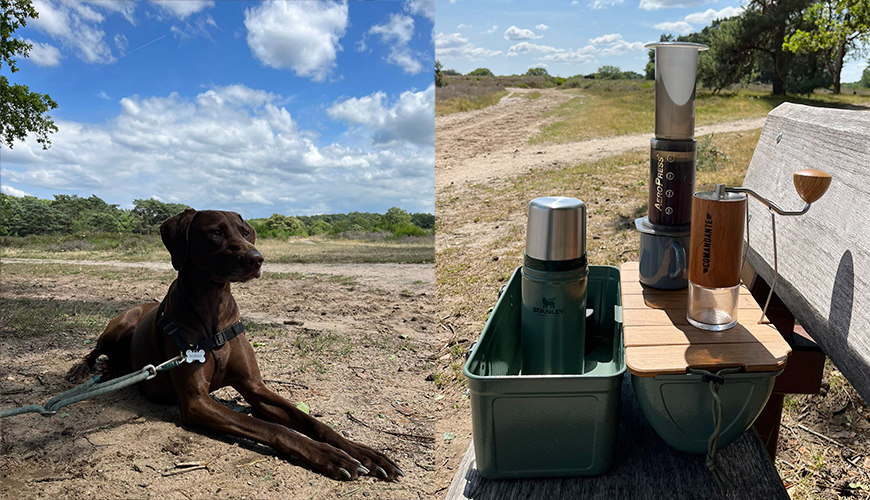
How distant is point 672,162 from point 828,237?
42 cm

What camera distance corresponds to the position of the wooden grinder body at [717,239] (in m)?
1.06

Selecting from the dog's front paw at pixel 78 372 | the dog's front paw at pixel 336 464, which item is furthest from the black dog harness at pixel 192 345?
the dog's front paw at pixel 78 372

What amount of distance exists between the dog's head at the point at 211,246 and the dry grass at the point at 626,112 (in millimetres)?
12593

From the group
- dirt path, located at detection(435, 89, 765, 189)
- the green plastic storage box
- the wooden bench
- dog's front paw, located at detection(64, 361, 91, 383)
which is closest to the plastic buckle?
the green plastic storage box

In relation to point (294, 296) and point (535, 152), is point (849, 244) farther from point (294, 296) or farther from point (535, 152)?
point (535, 152)

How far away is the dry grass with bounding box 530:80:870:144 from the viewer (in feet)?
49.8

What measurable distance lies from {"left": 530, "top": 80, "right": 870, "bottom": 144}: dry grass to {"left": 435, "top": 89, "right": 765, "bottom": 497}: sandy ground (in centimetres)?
76

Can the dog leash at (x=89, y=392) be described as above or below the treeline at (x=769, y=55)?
below

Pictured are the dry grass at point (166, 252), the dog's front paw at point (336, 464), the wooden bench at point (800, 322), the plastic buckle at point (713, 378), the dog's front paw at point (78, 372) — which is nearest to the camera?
the plastic buckle at point (713, 378)

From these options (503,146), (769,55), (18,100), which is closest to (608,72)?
(769,55)

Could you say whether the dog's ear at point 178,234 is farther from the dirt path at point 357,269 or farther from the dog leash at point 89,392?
the dirt path at point 357,269

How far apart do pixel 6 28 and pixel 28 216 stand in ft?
14.4

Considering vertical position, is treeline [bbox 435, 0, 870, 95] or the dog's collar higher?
treeline [bbox 435, 0, 870, 95]

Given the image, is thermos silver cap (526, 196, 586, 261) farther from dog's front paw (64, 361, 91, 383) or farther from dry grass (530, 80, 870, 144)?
dry grass (530, 80, 870, 144)
